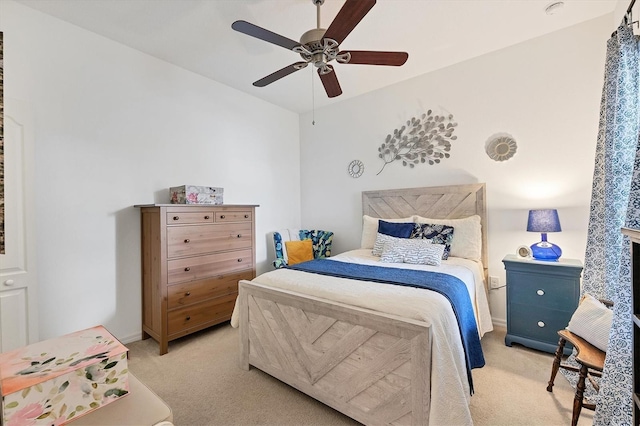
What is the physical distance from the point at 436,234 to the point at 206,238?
231 cm

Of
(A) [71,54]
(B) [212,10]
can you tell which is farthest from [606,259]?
(A) [71,54]

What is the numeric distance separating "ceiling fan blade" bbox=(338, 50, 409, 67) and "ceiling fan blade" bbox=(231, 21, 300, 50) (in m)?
0.37

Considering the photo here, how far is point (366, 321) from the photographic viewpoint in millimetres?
1497

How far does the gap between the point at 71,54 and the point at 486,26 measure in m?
3.57

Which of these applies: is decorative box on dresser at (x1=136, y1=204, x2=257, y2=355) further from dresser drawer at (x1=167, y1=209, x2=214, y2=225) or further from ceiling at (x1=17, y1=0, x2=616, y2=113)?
ceiling at (x1=17, y1=0, x2=616, y2=113)

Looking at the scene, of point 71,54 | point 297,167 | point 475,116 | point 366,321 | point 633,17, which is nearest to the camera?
point 366,321

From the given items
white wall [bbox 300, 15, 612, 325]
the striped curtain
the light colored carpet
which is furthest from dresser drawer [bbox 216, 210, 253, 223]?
the striped curtain

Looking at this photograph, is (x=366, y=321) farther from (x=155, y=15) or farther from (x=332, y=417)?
(x=155, y=15)

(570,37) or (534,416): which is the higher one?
(570,37)

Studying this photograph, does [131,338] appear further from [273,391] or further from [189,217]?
[273,391]

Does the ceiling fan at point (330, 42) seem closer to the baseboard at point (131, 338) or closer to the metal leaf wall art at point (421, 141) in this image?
the metal leaf wall art at point (421, 141)

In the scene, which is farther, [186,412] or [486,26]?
[486,26]

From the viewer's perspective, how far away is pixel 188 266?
262 centimetres

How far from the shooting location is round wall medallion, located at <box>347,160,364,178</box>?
12.7 ft
